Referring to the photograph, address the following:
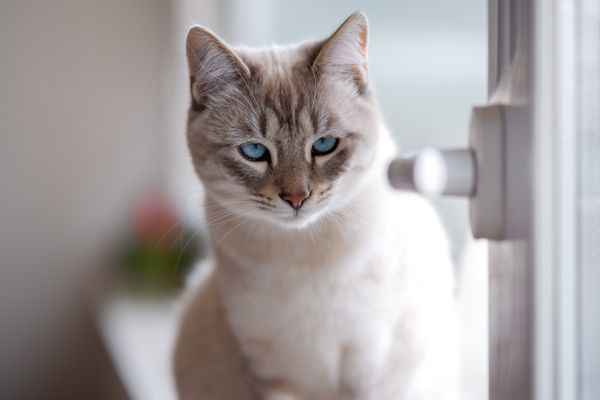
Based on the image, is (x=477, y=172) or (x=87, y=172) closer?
(x=477, y=172)

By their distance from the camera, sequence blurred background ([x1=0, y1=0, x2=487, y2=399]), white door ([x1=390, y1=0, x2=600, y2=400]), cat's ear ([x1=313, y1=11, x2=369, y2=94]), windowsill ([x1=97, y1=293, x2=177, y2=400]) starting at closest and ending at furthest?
white door ([x1=390, y1=0, x2=600, y2=400]) → cat's ear ([x1=313, y1=11, x2=369, y2=94]) → windowsill ([x1=97, y1=293, x2=177, y2=400]) → blurred background ([x1=0, y1=0, x2=487, y2=399])

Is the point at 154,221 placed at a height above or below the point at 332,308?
below

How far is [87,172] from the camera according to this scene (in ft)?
8.91

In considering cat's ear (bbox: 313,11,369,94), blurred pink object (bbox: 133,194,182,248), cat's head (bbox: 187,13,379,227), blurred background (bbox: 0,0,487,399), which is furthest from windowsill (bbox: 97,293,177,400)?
cat's ear (bbox: 313,11,369,94)

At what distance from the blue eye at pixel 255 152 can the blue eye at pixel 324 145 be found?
0.23 feet

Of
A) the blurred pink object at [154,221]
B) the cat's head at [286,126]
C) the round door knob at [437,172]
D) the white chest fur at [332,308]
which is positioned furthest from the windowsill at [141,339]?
the round door knob at [437,172]

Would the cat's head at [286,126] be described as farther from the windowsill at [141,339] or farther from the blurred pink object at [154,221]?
the blurred pink object at [154,221]

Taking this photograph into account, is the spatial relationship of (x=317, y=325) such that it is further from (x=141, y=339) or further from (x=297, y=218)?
(x=141, y=339)

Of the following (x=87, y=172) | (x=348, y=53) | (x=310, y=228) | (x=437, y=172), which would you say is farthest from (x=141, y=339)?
(x=437, y=172)

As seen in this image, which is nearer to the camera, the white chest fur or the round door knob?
the round door knob

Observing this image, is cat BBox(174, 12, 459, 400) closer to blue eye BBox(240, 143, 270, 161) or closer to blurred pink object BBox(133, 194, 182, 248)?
blue eye BBox(240, 143, 270, 161)

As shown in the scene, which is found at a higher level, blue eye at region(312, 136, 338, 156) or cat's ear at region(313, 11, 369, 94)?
cat's ear at region(313, 11, 369, 94)

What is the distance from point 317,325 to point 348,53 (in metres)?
0.39

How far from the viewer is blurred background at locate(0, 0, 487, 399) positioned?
8.33 ft
